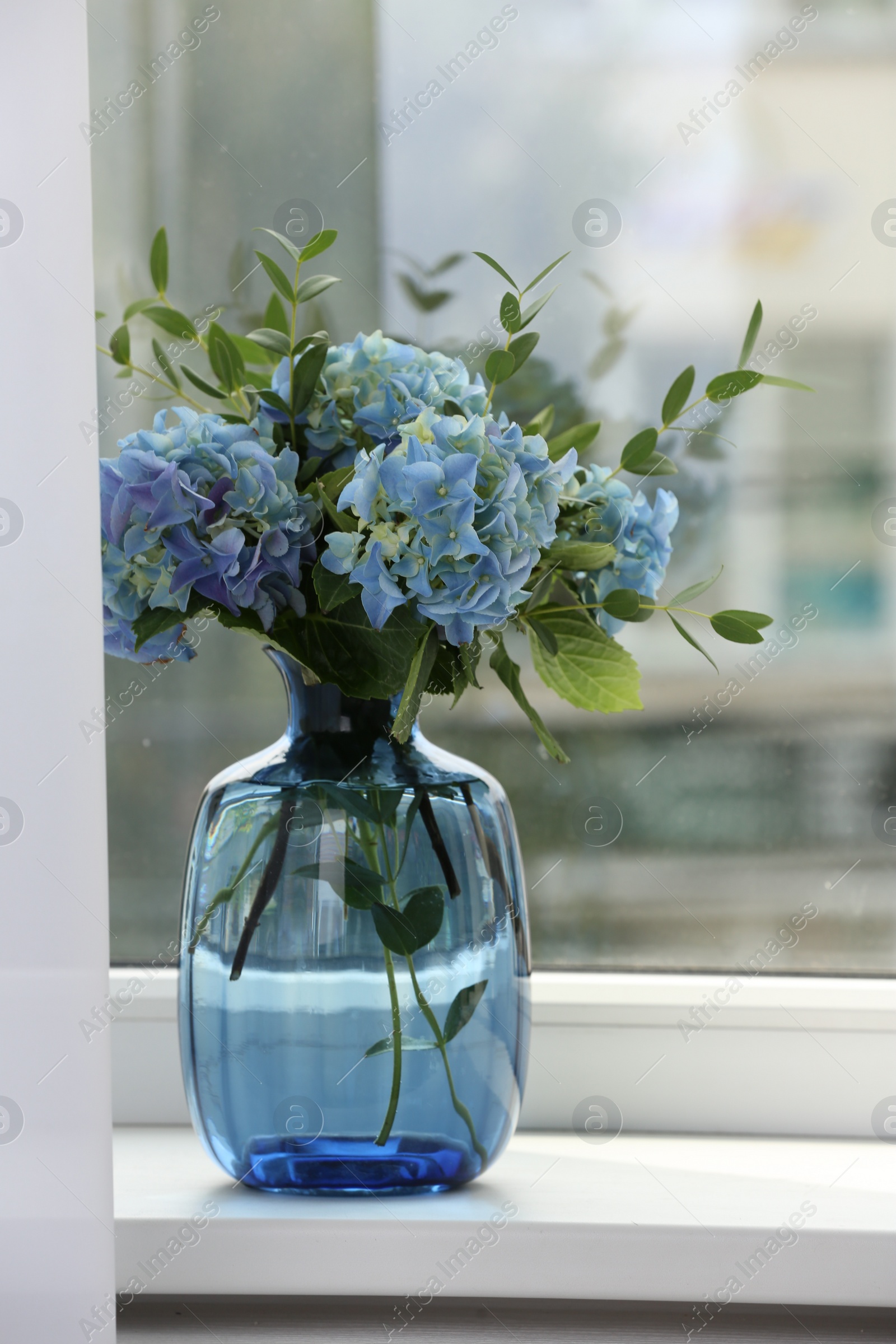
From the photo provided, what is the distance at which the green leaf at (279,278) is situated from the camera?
60cm

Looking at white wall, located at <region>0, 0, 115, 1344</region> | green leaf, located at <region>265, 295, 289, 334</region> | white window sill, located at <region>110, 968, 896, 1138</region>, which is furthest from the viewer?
white window sill, located at <region>110, 968, 896, 1138</region>

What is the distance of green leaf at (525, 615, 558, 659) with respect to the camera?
0.64 meters

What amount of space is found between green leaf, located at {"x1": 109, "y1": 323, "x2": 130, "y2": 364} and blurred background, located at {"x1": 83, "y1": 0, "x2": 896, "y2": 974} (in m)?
0.19

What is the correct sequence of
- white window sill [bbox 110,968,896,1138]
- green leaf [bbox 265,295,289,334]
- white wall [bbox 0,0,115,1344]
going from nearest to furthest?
white wall [bbox 0,0,115,1344] → green leaf [bbox 265,295,289,334] → white window sill [bbox 110,968,896,1138]

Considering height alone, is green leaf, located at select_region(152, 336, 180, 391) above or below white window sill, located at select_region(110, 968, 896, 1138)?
above

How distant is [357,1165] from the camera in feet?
2.20

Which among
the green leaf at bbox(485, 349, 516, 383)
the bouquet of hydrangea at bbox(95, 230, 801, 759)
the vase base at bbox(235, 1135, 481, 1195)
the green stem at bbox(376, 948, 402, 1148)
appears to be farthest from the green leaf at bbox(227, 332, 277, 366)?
the vase base at bbox(235, 1135, 481, 1195)

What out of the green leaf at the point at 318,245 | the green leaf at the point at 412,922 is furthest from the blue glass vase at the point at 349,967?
the green leaf at the point at 318,245

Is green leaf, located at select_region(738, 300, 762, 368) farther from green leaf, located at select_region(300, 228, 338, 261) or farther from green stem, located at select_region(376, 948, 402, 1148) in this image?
green stem, located at select_region(376, 948, 402, 1148)

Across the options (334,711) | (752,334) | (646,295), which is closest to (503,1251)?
(334,711)

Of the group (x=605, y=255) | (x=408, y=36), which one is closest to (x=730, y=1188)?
(x=605, y=255)

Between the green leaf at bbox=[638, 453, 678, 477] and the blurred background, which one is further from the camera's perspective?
the blurred background

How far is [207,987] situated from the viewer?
0.67 metres

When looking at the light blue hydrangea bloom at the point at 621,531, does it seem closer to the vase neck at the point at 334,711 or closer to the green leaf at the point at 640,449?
the green leaf at the point at 640,449
